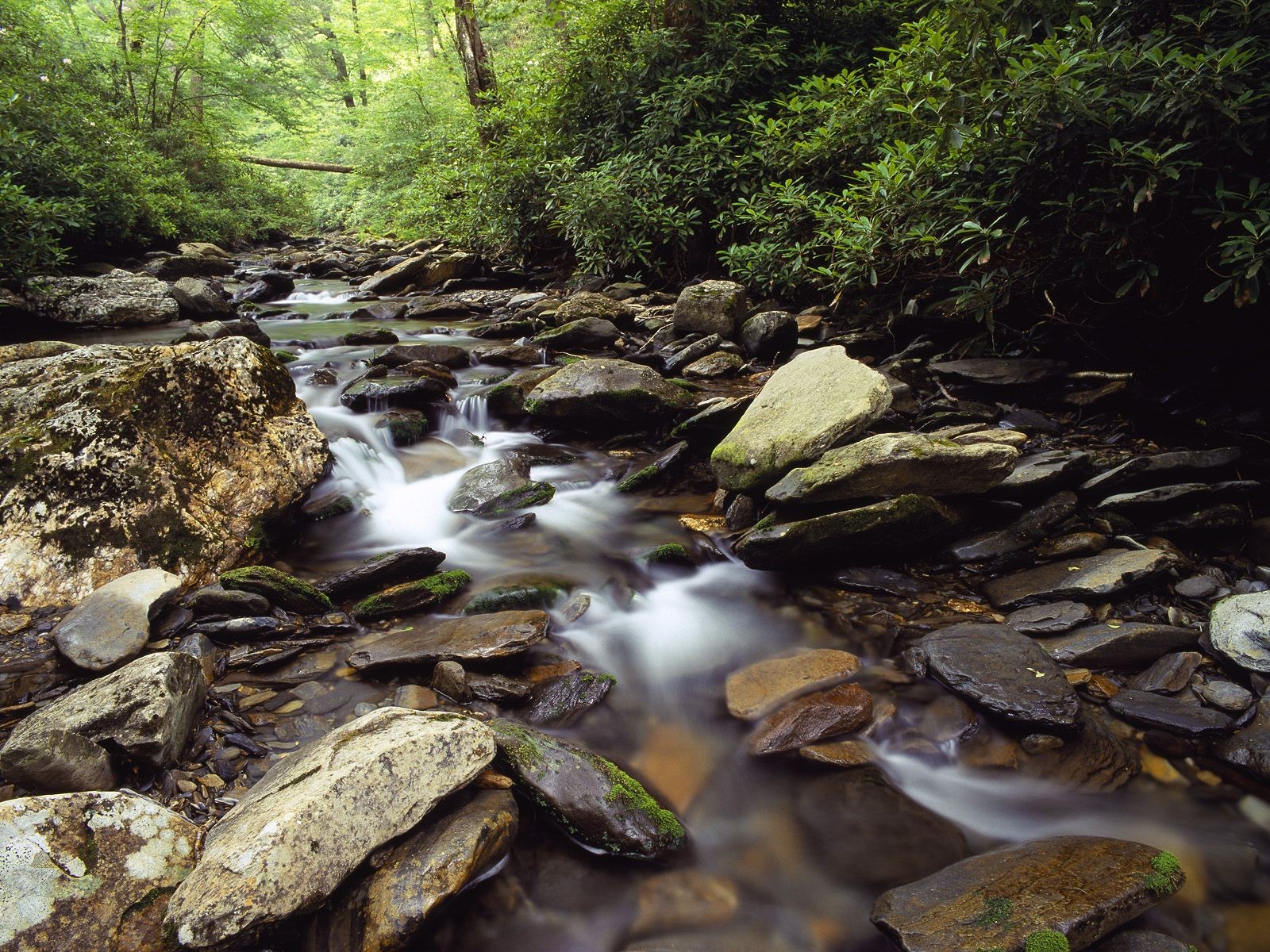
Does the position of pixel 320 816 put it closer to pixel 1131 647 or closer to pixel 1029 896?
pixel 1029 896

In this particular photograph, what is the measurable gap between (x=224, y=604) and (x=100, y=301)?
8855 mm

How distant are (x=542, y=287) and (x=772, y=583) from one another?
999 cm

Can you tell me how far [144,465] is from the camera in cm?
411

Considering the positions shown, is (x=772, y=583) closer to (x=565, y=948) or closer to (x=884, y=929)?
(x=884, y=929)

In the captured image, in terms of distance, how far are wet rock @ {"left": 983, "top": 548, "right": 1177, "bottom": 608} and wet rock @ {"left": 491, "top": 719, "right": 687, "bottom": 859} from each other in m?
2.40

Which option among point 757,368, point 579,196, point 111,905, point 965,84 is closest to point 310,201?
point 579,196

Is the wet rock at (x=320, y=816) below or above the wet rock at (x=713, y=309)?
below

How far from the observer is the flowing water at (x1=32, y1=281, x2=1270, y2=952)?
2316 millimetres

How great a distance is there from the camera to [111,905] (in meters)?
1.92

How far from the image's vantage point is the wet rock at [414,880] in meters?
2.00

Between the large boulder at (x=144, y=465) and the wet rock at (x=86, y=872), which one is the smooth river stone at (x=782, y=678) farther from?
the large boulder at (x=144, y=465)

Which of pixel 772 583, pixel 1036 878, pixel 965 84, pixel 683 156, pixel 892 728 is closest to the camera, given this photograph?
pixel 1036 878

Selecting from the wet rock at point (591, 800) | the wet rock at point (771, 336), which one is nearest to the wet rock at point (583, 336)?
the wet rock at point (771, 336)

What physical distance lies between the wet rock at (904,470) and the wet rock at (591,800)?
7.04ft
